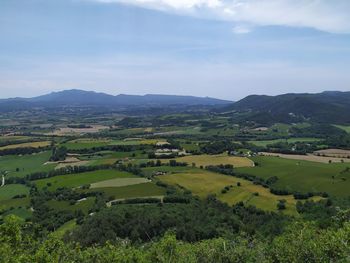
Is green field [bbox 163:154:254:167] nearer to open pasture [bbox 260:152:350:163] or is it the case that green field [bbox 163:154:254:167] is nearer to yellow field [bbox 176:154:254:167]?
yellow field [bbox 176:154:254:167]

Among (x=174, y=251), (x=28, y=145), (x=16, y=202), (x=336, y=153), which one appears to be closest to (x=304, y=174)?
(x=336, y=153)

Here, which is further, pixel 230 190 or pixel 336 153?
pixel 336 153

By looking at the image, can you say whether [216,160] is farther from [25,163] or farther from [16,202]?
[25,163]

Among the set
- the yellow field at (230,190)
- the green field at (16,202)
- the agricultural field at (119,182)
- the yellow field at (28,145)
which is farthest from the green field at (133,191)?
the yellow field at (28,145)

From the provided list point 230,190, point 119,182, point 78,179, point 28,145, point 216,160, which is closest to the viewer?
point 230,190

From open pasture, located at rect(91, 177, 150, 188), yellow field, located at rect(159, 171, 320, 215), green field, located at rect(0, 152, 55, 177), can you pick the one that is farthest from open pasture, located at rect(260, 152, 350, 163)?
green field, located at rect(0, 152, 55, 177)

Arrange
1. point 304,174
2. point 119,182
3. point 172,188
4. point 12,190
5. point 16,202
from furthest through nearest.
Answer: point 304,174 < point 119,182 < point 12,190 < point 172,188 < point 16,202
